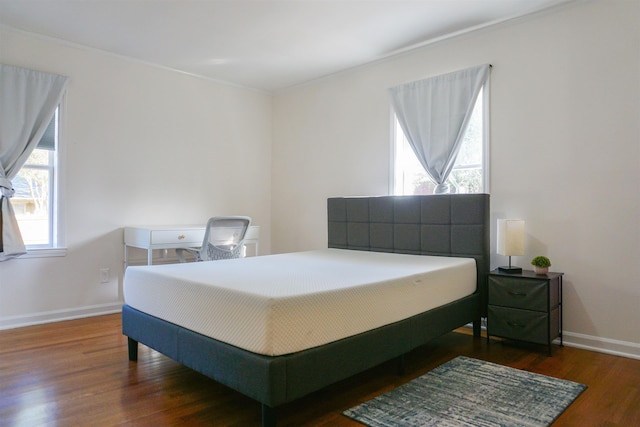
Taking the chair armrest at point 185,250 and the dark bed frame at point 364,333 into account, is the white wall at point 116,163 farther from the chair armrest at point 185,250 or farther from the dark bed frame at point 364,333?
the dark bed frame at point 364,333

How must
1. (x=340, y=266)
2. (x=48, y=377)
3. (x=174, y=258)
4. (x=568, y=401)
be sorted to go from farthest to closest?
(x=174, y=258)
(x=340, y=266)
(x=48, y=377)
(x=568, y=401)

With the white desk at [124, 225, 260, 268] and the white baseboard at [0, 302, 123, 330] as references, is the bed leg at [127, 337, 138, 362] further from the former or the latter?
the white baseboard at [0, 302, 123, 330]

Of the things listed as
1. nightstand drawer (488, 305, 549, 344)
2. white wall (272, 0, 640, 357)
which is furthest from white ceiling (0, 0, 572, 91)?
nightstand drawer (488, 305, 549, 344)

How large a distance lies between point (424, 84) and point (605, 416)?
291 centimetres

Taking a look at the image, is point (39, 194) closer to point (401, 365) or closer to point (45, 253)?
point (45, 253)

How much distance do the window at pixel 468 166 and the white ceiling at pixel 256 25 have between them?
77cm

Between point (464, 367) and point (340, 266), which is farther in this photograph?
point (340, 266)

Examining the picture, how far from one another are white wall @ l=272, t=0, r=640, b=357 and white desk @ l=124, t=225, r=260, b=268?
2.63m

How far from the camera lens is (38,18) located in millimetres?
3354

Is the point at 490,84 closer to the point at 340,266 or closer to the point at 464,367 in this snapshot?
the point at 340,266

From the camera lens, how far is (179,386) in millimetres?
2328

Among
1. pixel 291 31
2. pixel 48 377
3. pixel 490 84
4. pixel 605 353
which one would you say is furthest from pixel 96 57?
pixel 605 353

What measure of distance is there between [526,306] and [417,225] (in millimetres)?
1090

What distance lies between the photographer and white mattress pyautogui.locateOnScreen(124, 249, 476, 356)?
180 cm
